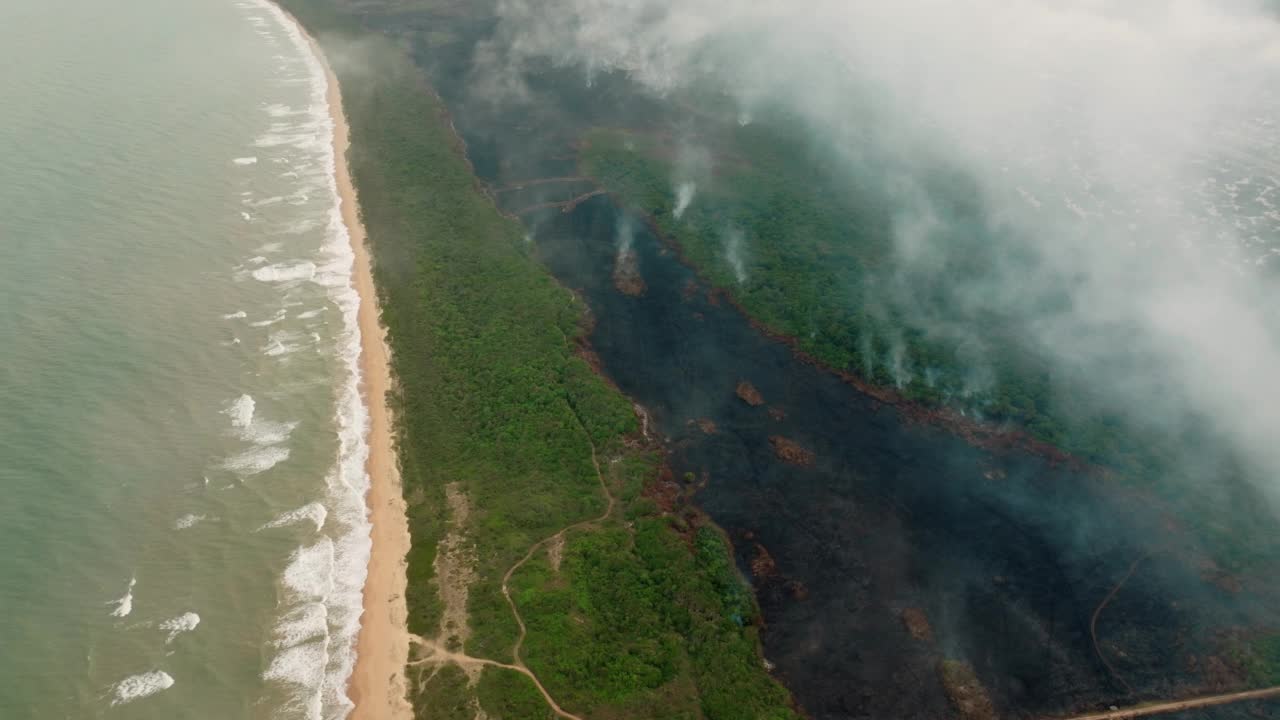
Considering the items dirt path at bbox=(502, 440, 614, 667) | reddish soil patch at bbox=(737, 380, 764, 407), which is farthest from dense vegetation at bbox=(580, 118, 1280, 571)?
dirt path at bbox=(502, 440, 614, 667)

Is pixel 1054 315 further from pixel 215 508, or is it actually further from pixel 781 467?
pixel 215 508

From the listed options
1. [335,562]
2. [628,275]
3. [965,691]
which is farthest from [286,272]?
[965,691]

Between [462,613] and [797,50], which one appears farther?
[797,50]

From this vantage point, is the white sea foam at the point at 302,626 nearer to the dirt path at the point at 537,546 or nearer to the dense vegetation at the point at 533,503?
the dense vegetation at the point at 533,503

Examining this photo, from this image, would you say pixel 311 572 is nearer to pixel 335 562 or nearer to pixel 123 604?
pixel 335 562

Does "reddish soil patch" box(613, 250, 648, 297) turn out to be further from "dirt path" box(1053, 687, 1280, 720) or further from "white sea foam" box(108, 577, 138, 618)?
"dirt path" box(1053, 687, 1280, 720)

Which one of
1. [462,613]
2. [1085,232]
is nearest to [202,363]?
[462,613]

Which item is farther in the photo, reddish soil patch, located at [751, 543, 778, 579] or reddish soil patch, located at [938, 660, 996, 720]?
reddish soil patch, located at [751, 543, 778, 579]
